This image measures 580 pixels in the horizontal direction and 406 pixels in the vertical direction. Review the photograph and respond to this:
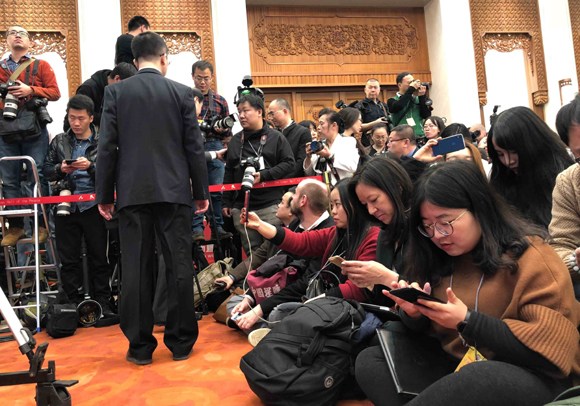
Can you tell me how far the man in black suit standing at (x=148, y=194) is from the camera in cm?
279

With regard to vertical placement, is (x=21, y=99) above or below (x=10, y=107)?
above

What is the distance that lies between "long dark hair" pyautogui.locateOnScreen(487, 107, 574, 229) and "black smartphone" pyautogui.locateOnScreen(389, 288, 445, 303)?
85cm

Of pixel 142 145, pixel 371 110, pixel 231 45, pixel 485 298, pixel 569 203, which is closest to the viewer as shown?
pixel 485 298

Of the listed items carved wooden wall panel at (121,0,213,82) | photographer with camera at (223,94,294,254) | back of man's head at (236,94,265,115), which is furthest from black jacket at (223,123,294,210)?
carved wooden wall panel at (121,0,213,82)

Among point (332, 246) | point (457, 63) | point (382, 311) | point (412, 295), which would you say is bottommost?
point (382, 311)

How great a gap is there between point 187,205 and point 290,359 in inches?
46.3

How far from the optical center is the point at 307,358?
1976mm

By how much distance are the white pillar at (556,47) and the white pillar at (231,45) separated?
4572 mm

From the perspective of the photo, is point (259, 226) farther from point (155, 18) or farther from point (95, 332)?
point (155, 18)

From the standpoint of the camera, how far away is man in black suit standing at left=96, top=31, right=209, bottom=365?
279cm

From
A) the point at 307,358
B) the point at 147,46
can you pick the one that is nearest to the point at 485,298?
the point at 307,358

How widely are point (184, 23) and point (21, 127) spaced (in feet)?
12.7

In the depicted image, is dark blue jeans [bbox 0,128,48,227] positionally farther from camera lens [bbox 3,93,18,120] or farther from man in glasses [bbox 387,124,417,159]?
man in glasses [bbox 387,124,417,159]

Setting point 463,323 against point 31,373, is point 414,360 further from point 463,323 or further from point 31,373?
point 31,373
